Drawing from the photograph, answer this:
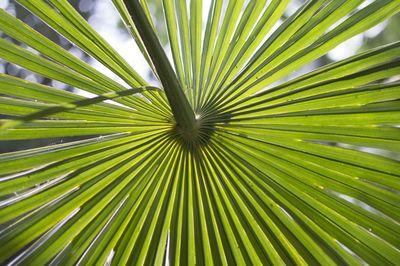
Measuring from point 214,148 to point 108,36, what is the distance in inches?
24.3

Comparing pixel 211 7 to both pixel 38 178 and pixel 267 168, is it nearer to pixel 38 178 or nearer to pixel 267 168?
pixel 267 168

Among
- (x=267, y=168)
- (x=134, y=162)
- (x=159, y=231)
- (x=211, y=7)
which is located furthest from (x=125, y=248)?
(x=211, y=7)

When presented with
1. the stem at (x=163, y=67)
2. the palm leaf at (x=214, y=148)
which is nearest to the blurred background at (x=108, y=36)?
the palm leaf at (x=214, y=148)

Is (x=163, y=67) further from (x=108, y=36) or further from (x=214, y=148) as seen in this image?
(x=108, y=36)

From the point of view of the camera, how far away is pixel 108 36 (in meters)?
1.97

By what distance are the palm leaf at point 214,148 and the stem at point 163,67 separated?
0.4 inches

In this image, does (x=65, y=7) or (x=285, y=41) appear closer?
(x=65, y=7)

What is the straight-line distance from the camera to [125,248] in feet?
5.91

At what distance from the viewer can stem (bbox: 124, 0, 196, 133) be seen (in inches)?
54.7

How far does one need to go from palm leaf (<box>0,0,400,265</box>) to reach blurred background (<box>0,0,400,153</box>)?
0.16m

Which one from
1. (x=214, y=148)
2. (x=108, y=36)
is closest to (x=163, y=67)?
(x=214, y=148)

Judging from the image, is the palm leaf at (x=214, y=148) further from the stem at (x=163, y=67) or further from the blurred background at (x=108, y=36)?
the blurred background at (x=108, y=36)

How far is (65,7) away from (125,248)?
0.85m

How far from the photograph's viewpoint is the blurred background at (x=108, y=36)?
6.73 feet
